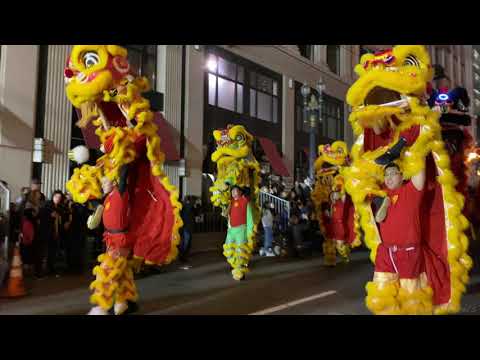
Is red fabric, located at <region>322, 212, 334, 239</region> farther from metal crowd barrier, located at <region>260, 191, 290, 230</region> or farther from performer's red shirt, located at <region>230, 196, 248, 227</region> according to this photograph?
metal crowd barrier, located at <region>260, 191, 290, 230</region>

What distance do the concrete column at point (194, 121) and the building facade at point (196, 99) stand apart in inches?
1.3

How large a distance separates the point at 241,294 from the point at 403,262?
275 centimetres

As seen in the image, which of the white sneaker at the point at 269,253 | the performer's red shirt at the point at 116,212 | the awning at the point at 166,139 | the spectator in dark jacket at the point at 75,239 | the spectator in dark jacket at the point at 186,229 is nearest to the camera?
the performer's red shirt at the point at 116,212

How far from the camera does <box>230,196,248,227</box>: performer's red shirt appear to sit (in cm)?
652

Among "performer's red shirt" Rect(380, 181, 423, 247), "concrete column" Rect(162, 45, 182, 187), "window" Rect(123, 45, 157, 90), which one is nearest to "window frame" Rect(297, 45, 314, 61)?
"concrete column" Rect(162, 45, 182, 187)

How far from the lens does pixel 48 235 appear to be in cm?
646

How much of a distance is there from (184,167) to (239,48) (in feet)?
18.2

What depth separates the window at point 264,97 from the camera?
16250 mm

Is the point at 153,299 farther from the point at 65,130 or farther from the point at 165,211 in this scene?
the point at 65,130

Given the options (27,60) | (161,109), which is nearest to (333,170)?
(161,109)

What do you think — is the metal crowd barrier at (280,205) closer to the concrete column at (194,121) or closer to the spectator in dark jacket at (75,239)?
the concrete column at (194,121)

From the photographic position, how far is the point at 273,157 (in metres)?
16.0

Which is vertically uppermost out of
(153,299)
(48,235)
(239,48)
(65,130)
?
(239,48)

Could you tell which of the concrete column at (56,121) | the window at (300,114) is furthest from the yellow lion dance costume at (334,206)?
the window at (300,114)
